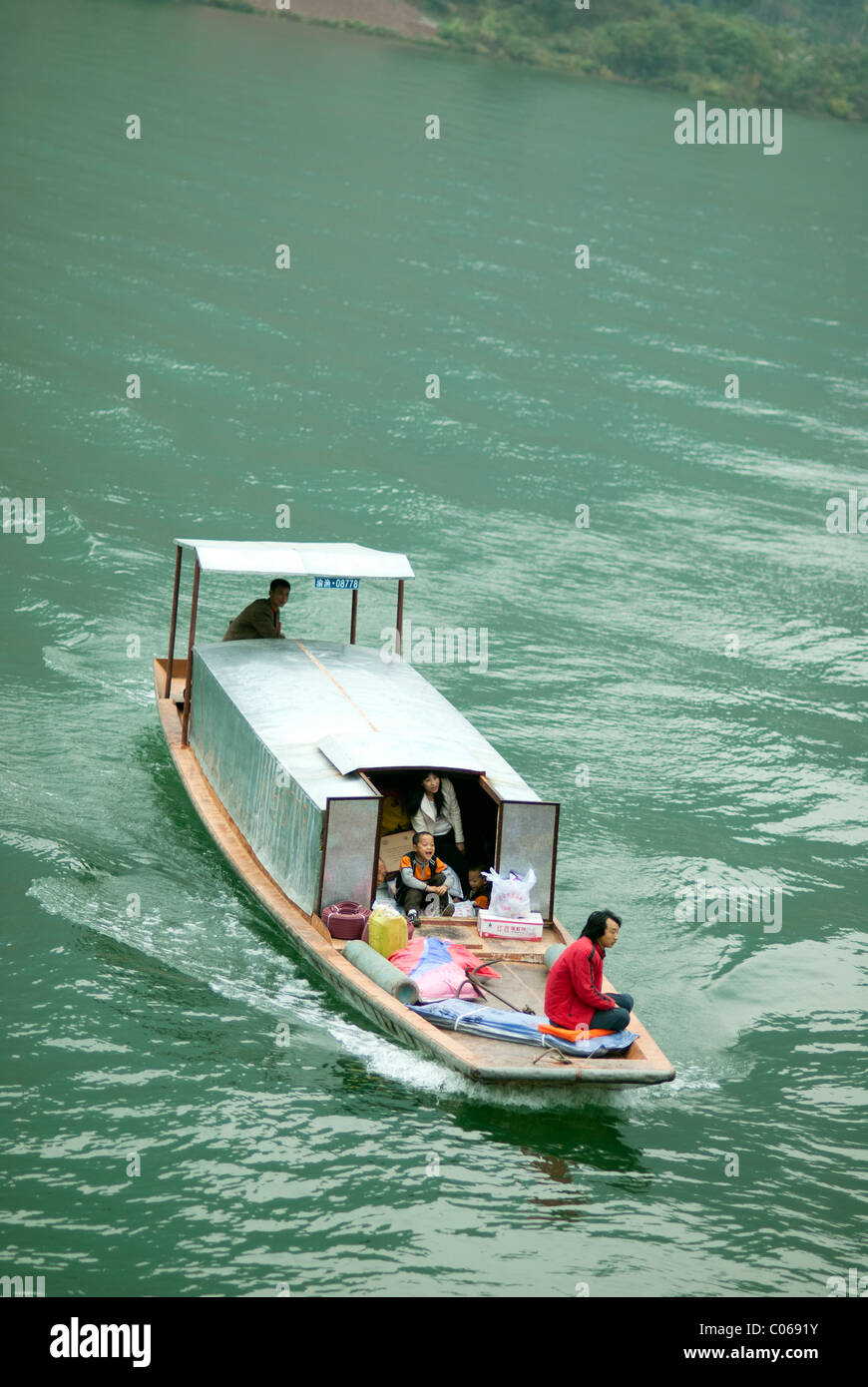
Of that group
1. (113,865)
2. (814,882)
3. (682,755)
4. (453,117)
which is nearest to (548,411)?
(682,755)

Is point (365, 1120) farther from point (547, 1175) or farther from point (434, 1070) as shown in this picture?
point (547, 1175)

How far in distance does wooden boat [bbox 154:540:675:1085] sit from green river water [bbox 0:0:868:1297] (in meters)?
0.42

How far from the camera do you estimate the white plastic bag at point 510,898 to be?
12.9 meters

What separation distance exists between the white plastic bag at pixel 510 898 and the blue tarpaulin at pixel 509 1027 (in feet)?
4.47

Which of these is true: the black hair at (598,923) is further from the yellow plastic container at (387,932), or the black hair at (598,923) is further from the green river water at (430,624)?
the yellow plastic container at (387,932)

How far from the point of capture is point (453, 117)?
57.7 meters

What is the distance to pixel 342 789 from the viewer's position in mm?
12695

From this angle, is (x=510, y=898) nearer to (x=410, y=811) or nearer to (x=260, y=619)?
(x=410, y=811)

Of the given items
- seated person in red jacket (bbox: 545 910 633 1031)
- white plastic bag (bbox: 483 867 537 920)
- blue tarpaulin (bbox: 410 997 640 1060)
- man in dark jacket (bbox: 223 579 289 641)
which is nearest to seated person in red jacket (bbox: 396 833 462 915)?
white plastic bag (bbox: 483 867 537 920)

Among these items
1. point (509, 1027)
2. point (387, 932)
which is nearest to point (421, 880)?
point (387, 932)

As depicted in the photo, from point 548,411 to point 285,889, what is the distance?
67.7ft

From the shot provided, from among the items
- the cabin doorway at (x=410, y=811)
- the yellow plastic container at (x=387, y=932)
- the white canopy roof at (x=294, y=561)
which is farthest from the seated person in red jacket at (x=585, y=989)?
the white canopy roof at (x=294, y=561)

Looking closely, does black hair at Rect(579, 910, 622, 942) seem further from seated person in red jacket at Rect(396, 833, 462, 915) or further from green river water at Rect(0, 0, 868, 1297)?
seated person in red jacket at Rect(396, 833, 462, 915)

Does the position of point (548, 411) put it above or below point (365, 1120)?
above
